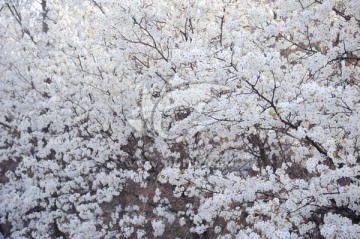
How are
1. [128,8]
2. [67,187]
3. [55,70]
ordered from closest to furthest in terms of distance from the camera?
[128,8]
[67,187]
[55,70]

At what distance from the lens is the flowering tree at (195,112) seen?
420 cm

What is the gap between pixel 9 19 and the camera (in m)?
12.8

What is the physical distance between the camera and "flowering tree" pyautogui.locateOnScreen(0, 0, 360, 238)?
4203 millimetres

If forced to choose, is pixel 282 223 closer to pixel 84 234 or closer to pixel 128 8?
pixel 128 8

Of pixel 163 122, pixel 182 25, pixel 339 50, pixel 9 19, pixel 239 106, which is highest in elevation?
pixel 9 19

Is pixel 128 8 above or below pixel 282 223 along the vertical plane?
above

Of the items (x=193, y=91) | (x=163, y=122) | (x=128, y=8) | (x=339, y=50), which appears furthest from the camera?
(x=163, y=122)

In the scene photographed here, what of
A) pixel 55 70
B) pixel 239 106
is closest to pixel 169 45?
pixel 239 106

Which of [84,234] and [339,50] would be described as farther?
[84,234]

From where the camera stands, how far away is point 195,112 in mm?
5461

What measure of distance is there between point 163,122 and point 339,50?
14.0ft

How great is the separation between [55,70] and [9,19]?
403 centimetres

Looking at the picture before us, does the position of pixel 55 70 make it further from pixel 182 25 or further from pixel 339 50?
pixel 339 50

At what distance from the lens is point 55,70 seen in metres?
10.3
